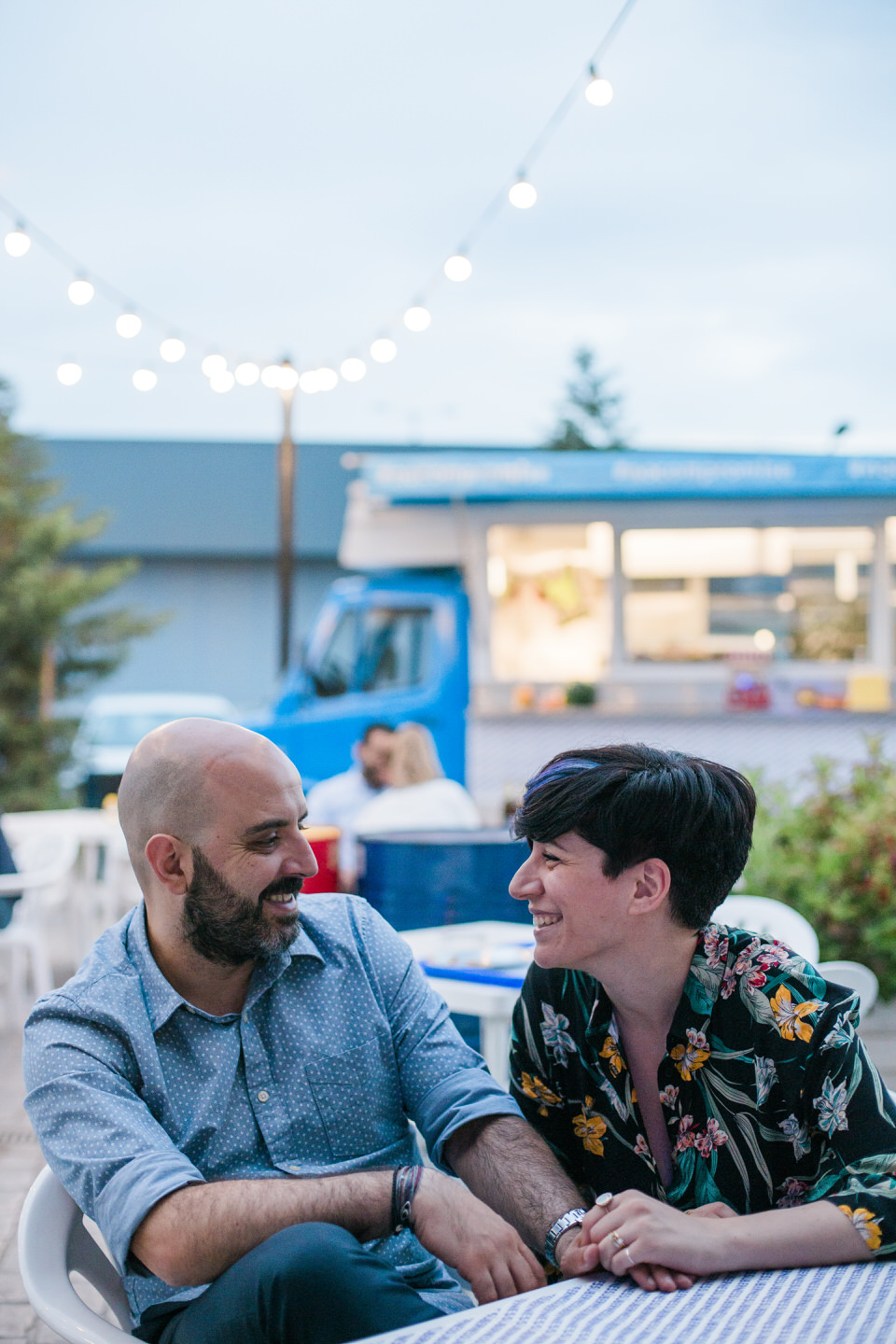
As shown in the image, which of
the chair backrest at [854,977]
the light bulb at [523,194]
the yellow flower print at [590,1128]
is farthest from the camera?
the light bulb at [523,194]

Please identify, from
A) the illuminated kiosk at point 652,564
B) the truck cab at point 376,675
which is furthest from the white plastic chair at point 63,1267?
the illuminated kiosk at point 652,564

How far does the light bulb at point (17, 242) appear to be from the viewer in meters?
6.66

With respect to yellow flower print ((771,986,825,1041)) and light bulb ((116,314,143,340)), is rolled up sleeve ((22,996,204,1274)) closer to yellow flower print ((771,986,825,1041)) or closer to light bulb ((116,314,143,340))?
yellow flower print ((771,986,825,1041))

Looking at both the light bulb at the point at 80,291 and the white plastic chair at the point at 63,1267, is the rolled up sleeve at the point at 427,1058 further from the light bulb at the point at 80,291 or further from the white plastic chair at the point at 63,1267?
the light bulb at the point at 80,291

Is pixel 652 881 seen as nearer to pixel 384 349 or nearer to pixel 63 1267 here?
pixel 63 1267

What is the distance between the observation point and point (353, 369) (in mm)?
9672

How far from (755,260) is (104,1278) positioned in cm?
952

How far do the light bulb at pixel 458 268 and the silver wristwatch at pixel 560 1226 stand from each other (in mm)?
6458

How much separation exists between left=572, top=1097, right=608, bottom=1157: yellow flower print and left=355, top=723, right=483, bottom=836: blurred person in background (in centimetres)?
359

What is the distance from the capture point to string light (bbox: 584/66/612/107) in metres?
5.27

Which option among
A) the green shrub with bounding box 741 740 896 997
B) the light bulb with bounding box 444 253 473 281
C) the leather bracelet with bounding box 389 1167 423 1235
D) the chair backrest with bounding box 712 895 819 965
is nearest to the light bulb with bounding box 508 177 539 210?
the light bulb with bounding box 444 253 473 281

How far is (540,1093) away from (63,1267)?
71 cm

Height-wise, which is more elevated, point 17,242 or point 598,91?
point 598,91

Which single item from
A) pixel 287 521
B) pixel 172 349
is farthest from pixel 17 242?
pixel 287 521
